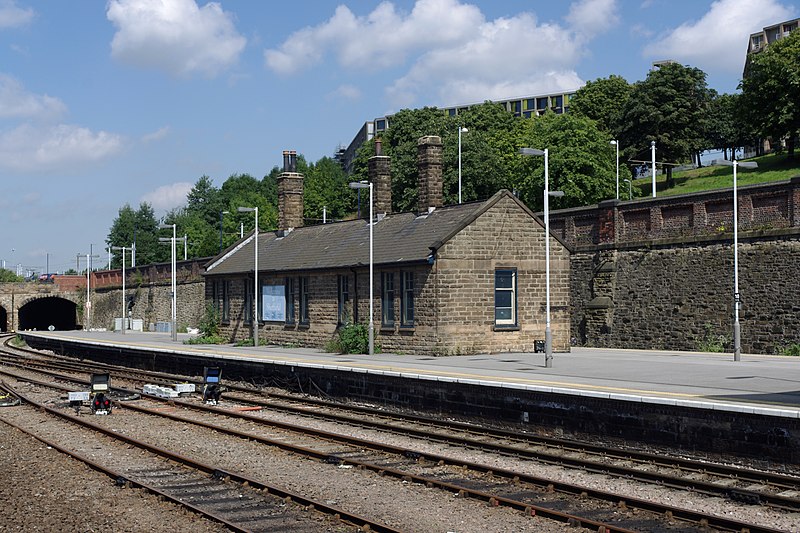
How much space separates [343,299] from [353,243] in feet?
9.37

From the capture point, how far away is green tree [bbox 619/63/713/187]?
7888 cm

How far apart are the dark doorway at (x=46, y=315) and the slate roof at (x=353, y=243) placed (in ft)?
202

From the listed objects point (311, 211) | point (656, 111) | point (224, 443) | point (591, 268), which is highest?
point (656, 111)

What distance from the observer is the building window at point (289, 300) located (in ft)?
128

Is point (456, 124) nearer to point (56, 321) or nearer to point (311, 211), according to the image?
point (311, 211)

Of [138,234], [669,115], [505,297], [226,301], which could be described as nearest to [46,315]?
[138,234]

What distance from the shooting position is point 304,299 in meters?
38.3

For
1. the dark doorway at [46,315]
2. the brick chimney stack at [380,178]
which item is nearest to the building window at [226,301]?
the brick chimney stack at [380,178]

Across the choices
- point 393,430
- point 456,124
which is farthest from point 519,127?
point 393,430

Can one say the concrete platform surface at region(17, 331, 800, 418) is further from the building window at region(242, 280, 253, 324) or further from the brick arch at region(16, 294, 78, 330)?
the brick arch at region(16, 294, 78, 330)

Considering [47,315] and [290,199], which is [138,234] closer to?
[47,315]

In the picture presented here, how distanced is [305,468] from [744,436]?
23.2 ft

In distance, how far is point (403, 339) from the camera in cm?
3275

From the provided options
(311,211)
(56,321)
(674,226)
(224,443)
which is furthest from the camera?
(56,321)
